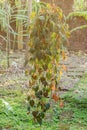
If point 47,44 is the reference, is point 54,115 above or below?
Answer: below

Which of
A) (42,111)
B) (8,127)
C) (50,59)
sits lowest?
(8,127)

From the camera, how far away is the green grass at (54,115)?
11.7ft

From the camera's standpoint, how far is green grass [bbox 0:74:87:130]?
3.57 m

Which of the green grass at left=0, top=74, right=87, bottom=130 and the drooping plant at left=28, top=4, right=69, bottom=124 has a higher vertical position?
the drooping plant at left=28, top=4, right=69, bottom=124

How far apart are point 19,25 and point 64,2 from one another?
1419 mm

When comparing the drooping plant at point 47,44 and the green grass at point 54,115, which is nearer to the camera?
the drooping plant at point 47,44

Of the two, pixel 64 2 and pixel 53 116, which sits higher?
pixel 64 2

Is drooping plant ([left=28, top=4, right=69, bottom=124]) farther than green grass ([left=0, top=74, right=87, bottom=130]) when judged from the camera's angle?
No

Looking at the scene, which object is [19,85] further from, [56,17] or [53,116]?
[56,17]

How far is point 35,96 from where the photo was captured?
9.98ft

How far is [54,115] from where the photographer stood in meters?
3.93

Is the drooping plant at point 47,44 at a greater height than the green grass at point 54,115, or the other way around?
the drooping plant at point 47,44

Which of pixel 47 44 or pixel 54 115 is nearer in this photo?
pixel 47 44

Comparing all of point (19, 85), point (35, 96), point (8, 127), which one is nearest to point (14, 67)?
point (19, 85)
